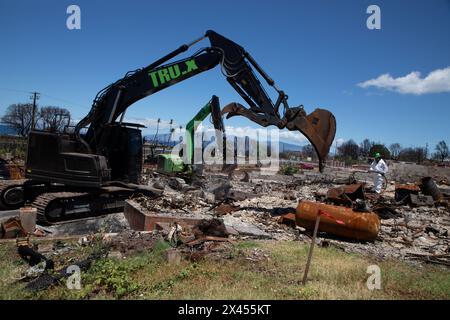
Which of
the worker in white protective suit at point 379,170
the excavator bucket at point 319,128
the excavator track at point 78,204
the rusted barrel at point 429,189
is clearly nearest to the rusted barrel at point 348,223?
the excavator bucket at point 319,128

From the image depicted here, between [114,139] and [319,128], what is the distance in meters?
6.31

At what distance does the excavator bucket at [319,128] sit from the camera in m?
9.98

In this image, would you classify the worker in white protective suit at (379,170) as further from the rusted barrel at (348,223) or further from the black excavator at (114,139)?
the rusted barrel at (348,223)

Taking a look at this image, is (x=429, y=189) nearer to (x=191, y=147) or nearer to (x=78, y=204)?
(x=191, y=147)

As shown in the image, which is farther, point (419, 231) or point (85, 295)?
point (419, 231)

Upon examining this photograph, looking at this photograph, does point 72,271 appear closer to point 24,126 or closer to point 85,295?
point 85,295

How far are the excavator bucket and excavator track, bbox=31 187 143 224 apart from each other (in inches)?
221

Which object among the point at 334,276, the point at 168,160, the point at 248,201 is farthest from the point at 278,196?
the point at 334,276

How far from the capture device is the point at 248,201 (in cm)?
1291

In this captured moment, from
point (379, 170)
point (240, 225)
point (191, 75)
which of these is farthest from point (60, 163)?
point (379, 170)

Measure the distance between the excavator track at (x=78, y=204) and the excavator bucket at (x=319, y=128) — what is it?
562 cm

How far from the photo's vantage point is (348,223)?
7898 mm
